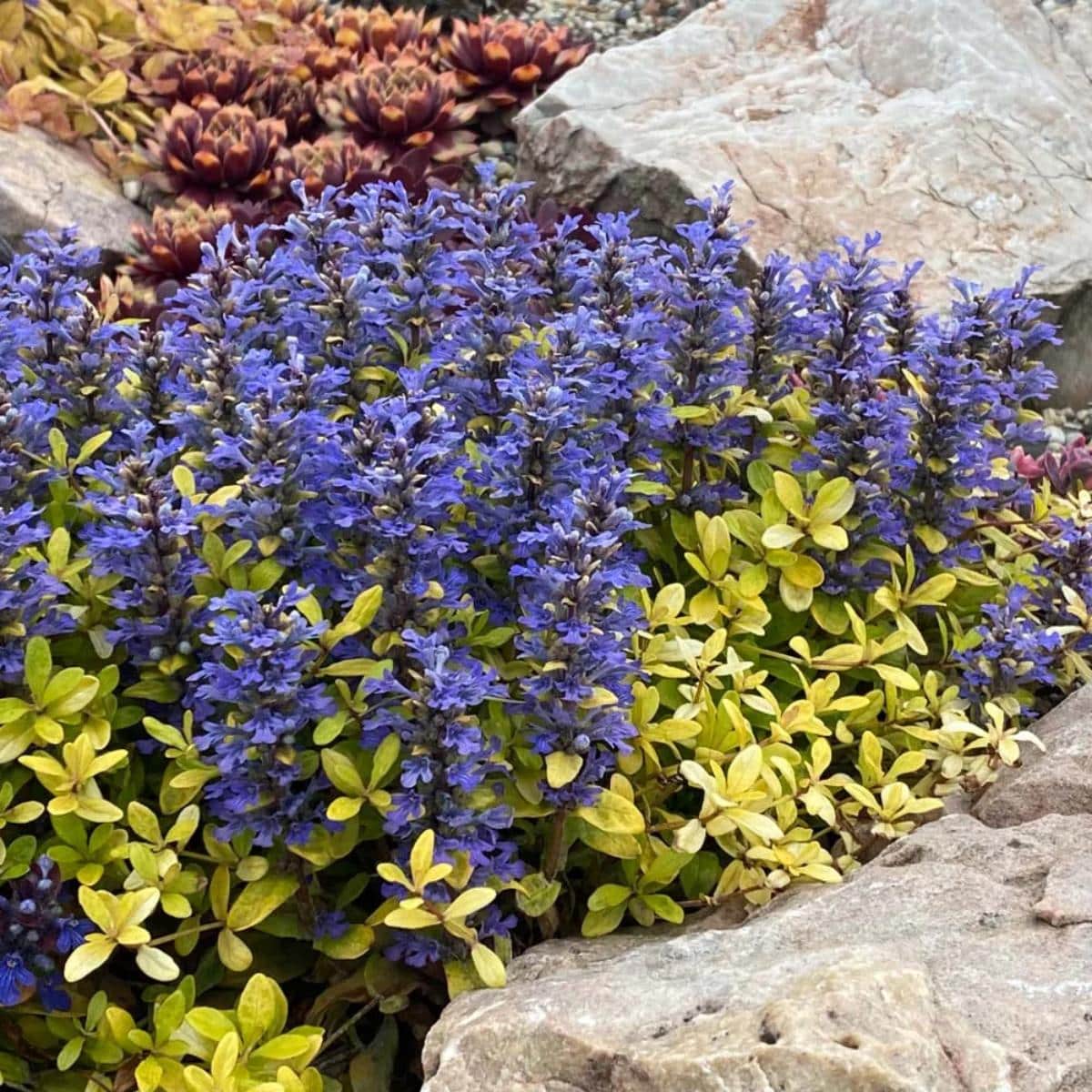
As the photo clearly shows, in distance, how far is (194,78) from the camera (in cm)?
619

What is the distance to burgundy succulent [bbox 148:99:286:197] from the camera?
221 inches

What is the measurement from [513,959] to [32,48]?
5.42 meters

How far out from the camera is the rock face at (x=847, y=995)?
1.68m

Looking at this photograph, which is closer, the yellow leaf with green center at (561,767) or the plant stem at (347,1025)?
the yellow leaf with green center at (561,767)

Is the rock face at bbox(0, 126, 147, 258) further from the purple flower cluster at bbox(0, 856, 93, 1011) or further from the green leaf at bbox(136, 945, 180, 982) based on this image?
the green leaf at bbox(136, 945, 180, 982)

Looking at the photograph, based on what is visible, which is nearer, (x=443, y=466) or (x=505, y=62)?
(x=443, y=466)

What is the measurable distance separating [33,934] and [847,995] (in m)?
1.36

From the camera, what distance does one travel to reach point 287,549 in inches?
98.0

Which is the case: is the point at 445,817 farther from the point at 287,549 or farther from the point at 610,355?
the point at 610,355

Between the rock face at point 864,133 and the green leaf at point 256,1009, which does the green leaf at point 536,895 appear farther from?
the rock face at point 864,133

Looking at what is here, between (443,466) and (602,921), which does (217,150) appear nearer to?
(443,466)

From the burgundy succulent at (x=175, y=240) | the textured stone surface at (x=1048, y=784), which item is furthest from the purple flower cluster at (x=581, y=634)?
the burgundy succulent at (x=175, y=240)

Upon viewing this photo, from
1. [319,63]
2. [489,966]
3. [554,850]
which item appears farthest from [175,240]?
[489,966]

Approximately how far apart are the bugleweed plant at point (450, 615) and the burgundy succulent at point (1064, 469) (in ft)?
2.07
